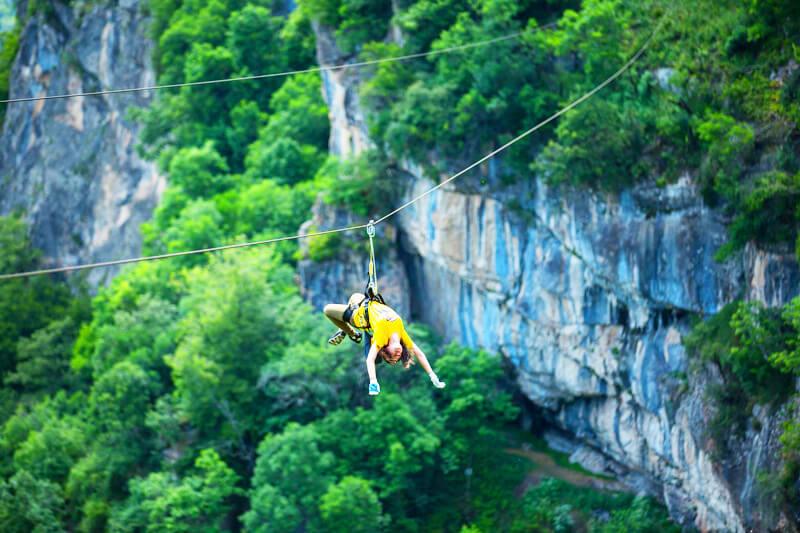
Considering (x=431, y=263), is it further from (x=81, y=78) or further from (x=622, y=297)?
(x=81, y=78)

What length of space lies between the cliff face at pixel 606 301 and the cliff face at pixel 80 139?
1654 centimetres

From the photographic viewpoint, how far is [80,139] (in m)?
50.5

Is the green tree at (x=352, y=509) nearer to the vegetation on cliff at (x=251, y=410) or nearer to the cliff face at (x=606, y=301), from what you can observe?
the vegetation on cliff at (x=251, y=410)

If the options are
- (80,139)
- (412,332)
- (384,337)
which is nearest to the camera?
(384,337)

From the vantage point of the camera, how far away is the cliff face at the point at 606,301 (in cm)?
2289

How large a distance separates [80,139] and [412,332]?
25260 mm

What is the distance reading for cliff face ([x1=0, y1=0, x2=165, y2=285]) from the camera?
157ft

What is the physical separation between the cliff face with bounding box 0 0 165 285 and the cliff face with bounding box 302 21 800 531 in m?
16.5

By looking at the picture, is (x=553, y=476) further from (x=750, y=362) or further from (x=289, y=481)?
(x=750, y=362)

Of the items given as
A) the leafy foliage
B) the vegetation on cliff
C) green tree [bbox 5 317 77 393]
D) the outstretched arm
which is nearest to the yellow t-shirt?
the outstretched arm

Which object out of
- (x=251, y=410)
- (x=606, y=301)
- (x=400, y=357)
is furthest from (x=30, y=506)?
(x=400, y=357)

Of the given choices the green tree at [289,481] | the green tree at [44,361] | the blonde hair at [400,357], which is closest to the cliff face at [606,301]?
the green tree at [289,481]

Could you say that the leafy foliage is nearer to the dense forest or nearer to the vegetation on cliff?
the dense forest

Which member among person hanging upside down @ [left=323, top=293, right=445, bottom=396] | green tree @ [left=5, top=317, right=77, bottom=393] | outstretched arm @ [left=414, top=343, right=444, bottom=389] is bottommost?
green tree @ [left=5, top=317, right=77, bottom=393]
